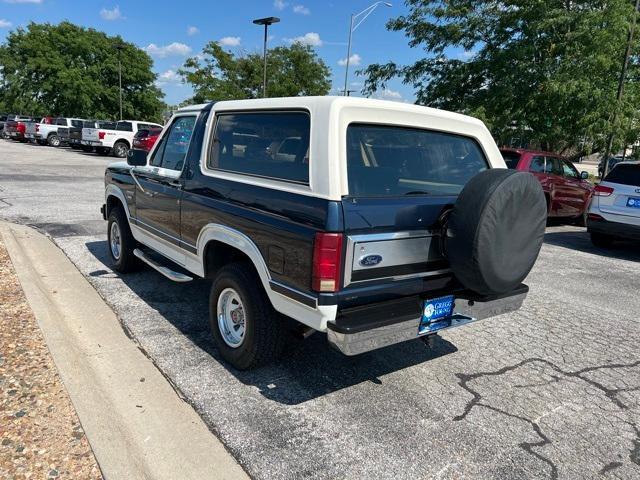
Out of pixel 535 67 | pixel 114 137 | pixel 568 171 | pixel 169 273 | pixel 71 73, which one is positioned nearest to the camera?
pixel 169 273

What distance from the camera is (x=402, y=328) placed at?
294 centimetres

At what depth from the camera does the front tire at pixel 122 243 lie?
215 inches

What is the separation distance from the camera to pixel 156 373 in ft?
11.2

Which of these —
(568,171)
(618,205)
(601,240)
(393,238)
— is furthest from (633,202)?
(393,238)

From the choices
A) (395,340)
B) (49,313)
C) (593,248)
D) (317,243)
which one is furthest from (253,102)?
(593,248)

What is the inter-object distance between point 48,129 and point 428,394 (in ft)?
108

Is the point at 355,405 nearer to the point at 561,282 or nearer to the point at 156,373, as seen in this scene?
the point at 156,373

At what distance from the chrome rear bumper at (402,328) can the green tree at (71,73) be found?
154 ft

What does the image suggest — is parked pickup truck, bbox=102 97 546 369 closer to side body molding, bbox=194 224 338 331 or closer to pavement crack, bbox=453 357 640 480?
side body molding, bbox=194 224 338 331

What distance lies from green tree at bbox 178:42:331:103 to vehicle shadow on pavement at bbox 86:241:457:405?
28656 millimetres

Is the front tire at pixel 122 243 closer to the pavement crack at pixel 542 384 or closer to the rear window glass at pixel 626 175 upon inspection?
the pavement crack at pixel 542 384

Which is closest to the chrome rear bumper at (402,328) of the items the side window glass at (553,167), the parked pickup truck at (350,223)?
the parked pickup truck at (350,223)

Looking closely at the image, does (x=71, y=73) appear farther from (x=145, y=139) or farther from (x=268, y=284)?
(x=268, y=284)

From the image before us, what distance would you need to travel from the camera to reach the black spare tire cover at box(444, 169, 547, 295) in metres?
2.88
